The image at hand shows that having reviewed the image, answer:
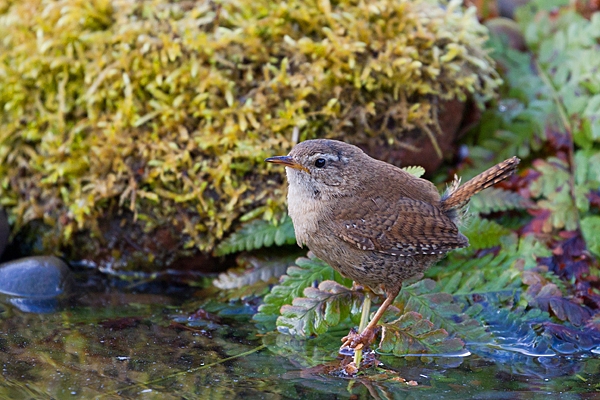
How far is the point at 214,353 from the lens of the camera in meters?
3.47

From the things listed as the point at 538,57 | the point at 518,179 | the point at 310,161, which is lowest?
the point at 518,179

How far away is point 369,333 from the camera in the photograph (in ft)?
11.2

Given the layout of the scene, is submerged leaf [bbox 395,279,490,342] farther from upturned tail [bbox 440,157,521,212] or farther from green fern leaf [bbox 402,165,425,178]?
green fern leaf [bbox 402,165,425,178]

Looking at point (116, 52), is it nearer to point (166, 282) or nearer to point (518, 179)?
point (166, 282)

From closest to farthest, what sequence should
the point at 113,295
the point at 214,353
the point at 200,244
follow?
the point at 214,353
the point at 113,295
the point at 200,244

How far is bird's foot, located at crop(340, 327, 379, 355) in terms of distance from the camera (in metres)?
3.42

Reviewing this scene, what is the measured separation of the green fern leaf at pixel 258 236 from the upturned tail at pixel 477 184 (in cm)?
110

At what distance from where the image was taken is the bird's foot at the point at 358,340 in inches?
135

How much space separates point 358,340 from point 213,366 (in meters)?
0.74

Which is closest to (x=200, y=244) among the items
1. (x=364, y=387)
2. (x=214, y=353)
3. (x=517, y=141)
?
(x=214, y=353)

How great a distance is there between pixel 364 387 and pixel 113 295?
2.11 metres

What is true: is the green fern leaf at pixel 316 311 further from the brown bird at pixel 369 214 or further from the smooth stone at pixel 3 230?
the smooth stone at pixel 3 230

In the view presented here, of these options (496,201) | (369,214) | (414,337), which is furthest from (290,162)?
(496,201)

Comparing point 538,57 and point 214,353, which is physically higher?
point 538,57
